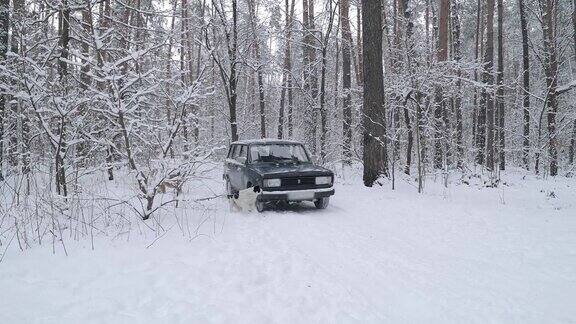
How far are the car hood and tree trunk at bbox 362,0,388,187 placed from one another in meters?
2.81

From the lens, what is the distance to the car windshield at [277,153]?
30.9 feet

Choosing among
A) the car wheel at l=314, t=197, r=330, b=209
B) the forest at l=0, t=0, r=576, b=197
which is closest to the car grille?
the car wheel at l=314, t=197, r=330, b=209

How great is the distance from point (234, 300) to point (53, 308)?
5.17ft

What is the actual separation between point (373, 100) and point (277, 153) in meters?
3.63

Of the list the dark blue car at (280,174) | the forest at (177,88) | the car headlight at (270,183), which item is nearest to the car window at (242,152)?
the dark blue car at (280,174)

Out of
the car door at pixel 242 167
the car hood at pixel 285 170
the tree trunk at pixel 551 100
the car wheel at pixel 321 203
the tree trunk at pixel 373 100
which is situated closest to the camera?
the car hood at pixel 285 170

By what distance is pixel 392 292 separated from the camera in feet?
13.3

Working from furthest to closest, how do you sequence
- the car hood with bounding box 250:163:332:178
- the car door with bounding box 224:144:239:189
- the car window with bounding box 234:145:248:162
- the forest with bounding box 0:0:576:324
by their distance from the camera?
1. the car door with bounding box 224:144:239:189
2. the car window with bounding box 234:145:248:162
3. the car hood with bounding box 250:163:332:178
4. the forest with bounding box 0:0:576:324

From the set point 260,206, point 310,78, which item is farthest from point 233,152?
point 310,78

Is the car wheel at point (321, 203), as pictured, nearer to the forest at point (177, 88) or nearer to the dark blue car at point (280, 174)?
the dark blue car at point (280, 174)

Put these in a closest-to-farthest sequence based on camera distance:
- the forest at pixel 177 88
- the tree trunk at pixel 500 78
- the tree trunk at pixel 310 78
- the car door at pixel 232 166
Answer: the forest at pixel 177 88 < the car door at pixel 232 166 < the tree trunk at pixel 310 78 < the tree trunk at pixel 500 78

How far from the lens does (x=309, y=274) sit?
14.6 ft

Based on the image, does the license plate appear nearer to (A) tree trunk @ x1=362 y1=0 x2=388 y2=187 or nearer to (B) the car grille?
(B) the car grille

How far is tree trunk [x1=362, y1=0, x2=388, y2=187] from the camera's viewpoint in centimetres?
1106
